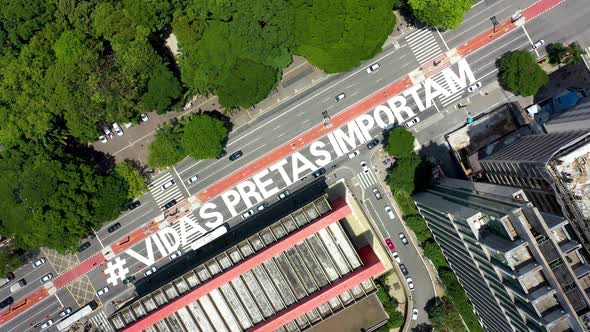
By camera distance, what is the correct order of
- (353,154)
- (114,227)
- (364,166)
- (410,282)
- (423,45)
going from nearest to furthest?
(423,45) < (353,154) < (364,166) < (410,282) < (114,227)

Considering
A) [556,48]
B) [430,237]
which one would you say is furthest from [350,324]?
[556,48]

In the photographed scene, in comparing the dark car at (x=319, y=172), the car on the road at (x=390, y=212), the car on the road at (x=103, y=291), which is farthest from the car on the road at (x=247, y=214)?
the car on the road at (x=103, y=291)

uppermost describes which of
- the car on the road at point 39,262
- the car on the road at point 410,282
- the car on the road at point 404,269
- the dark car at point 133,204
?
the dark car at point 133,204

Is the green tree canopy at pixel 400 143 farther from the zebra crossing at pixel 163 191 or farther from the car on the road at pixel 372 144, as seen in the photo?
the zebra crossing at pixel 163 191

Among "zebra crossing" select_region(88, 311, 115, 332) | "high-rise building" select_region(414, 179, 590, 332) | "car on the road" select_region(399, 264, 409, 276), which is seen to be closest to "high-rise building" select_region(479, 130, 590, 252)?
"high-rise building" select_region(414, 179, 590, 332)

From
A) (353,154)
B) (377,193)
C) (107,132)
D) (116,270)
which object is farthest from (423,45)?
(116,270)

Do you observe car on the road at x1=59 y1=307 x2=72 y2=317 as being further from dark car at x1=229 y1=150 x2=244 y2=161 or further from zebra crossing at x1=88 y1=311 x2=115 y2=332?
dark car at x1=229 y1=150 x2=244 y2=161

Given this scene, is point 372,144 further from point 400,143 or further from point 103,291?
point 103,291
